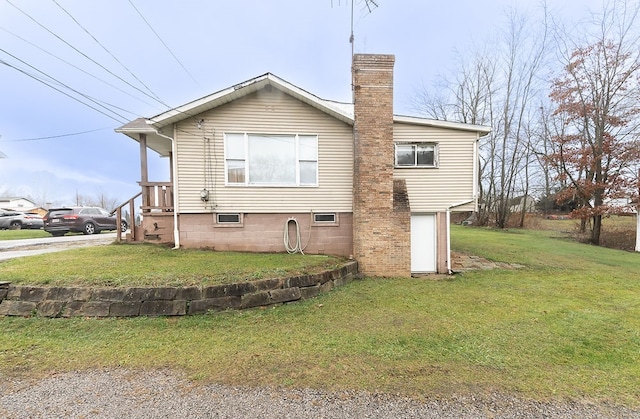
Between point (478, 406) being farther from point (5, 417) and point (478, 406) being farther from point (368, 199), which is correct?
point (368, 199)

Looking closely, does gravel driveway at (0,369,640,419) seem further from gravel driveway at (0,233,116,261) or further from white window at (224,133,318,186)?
gravel driveway at (0,233,116,261)

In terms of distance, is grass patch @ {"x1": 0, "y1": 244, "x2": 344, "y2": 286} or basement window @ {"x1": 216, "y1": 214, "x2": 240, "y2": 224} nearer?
grass patch @ {"x1": 0, "y1": 244, "x2": 344, "y2": 286}

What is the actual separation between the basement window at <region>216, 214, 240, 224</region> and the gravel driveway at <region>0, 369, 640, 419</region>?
17.8ft

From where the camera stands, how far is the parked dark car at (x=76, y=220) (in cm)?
1370

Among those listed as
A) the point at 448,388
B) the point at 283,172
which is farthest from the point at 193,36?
the point at 448,388

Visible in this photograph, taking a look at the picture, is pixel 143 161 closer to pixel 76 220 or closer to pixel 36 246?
pixel 36 246

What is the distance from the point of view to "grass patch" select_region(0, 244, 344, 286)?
494 cm

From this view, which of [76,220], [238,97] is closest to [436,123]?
[238,97]

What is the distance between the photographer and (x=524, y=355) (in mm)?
3471

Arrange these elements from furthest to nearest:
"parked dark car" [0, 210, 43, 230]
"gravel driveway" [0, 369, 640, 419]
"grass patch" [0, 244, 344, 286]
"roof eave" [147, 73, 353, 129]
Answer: "parked dark car" [0, 210, 43, 230], "roof eave" [147, 73, 353, 129], "grass patch" [0, 244, 344, 286], "gravel driveway" [0, 369, 640, 419]

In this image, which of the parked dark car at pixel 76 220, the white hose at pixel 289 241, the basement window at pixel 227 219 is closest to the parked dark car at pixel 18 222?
the parked dark car at pixel 76 220

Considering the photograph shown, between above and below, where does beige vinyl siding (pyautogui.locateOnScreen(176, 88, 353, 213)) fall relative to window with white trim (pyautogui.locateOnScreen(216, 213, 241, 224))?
above

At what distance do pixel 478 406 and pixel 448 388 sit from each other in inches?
11.8

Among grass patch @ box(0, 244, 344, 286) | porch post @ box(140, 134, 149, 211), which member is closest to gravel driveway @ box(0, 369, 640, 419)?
grass patch @ box(0, 244, 344, 286)
